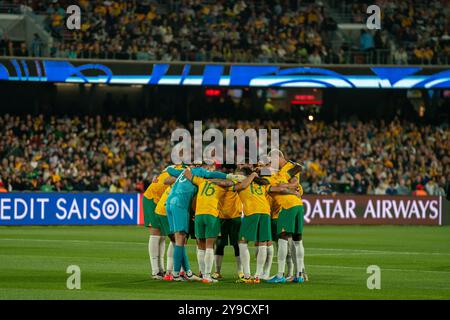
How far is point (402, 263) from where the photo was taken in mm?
21266

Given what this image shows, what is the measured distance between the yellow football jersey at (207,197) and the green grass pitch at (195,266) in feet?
4.06

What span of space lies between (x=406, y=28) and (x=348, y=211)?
12.7 metres

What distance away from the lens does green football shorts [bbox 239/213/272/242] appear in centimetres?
1700

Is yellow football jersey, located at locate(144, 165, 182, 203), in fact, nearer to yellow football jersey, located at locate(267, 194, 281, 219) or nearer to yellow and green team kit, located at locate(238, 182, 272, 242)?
yellow and green team kit, located at locate(238, 182, 272, 242)

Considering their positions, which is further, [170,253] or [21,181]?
[21,181]

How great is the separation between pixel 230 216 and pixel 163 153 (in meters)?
23.3

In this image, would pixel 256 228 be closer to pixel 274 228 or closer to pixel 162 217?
pixel 274 228

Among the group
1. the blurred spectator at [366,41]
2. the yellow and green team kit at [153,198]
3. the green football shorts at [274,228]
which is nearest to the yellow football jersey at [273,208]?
the green football shorts at [274,228]

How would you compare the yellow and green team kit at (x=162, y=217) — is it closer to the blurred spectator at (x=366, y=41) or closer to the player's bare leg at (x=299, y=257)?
the player's bare leg at (x=299, y=257)

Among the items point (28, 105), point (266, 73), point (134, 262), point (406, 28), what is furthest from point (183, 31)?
point (134, 262)

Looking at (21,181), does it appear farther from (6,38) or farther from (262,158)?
(262,158)

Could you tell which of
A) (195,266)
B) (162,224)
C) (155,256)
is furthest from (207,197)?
(195,266)

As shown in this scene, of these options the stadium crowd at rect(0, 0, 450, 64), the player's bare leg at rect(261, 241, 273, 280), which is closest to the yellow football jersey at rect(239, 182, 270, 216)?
the player's bare leg at rect(261, 241, 273, 280)

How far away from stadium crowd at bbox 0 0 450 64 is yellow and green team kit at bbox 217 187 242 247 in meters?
24.6
